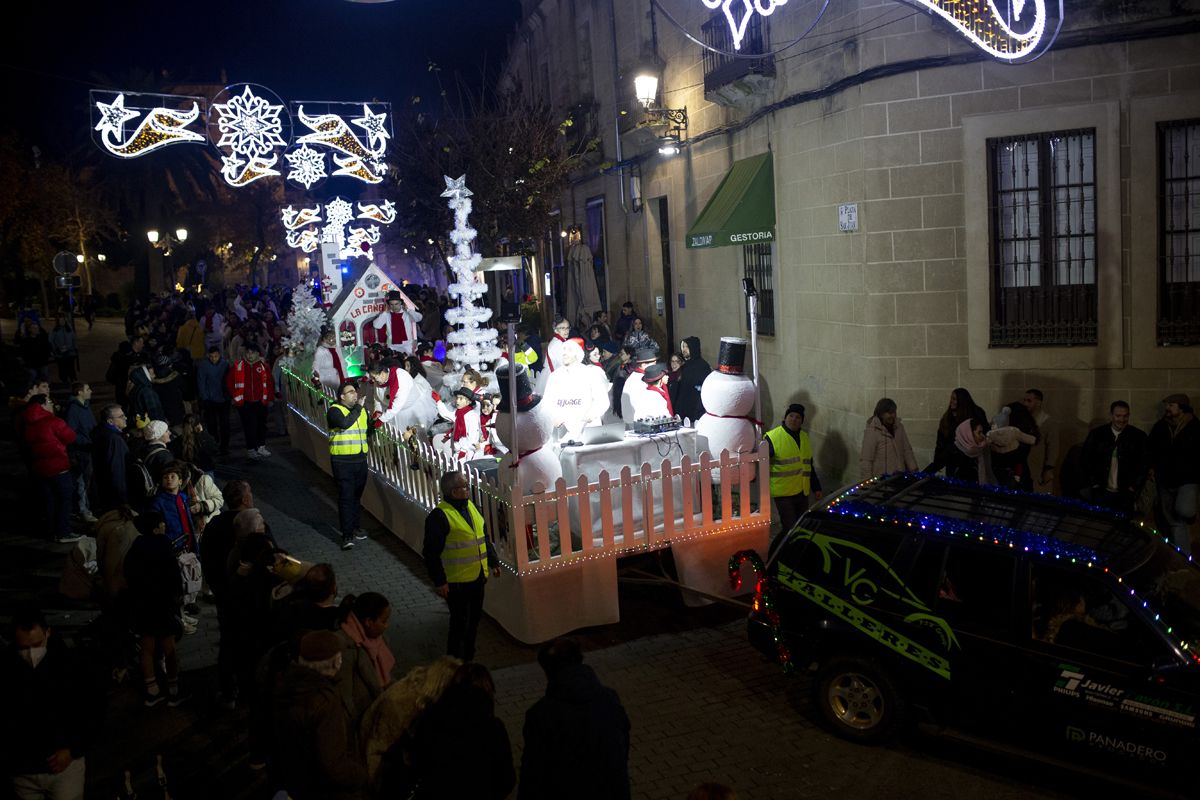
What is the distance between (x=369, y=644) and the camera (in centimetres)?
504

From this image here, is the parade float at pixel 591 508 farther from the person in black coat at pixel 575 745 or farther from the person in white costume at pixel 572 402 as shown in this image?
the person in black coat at pixel 575 745

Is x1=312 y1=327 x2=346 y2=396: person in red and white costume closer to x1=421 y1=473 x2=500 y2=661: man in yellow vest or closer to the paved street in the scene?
→ the paved street

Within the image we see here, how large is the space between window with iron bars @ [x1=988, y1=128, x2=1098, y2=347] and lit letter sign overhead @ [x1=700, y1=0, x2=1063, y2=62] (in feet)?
3.06

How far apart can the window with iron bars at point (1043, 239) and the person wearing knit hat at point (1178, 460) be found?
2020 mm

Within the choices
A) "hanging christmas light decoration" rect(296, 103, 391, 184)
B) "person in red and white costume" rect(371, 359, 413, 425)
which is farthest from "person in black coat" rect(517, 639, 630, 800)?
"hanging christmas light decoration" rect(296, 103, 391, 184)

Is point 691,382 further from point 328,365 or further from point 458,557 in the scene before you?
point 458,557

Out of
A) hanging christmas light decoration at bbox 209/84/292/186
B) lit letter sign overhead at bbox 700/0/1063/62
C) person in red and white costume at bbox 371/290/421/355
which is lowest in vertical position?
person in red and white costume at bbox 371/290/421/355

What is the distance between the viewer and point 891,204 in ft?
36.3

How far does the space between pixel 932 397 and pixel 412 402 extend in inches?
234

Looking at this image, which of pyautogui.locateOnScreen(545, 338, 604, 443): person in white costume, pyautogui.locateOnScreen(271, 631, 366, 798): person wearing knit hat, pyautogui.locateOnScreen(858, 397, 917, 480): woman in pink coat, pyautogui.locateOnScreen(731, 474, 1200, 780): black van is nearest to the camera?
pyautogui.locateOnScreen(271, 631, 366, 798): person wearing knit hat

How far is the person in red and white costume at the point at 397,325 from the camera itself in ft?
53.8

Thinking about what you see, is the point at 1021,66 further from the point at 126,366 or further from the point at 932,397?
the point at 126,366

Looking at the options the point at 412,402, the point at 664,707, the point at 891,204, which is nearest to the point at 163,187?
the point at 412,402

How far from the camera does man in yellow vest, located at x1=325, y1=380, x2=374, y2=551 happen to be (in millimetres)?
10602
